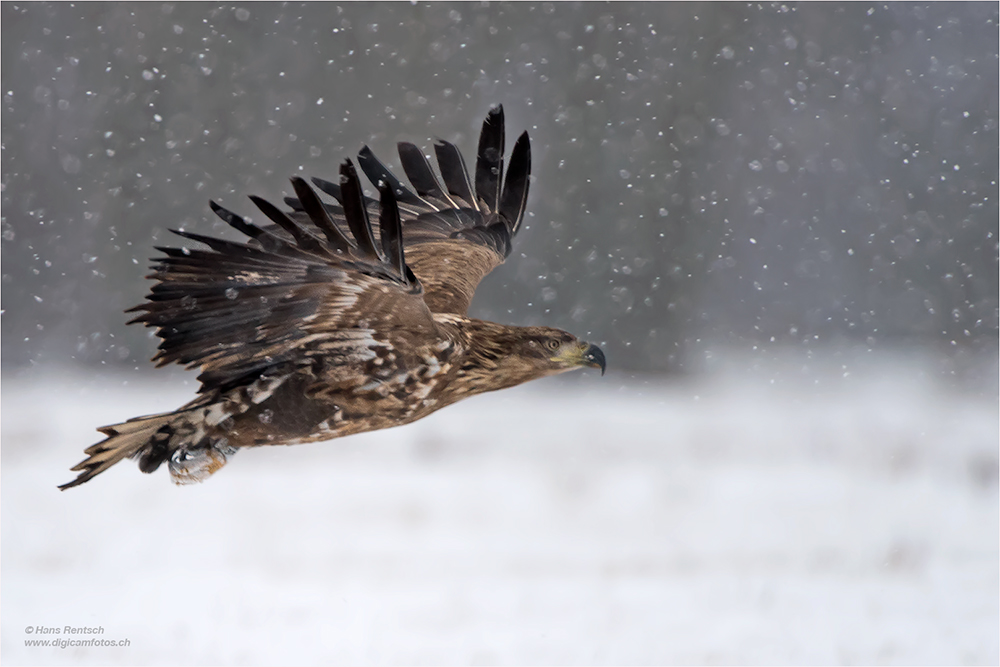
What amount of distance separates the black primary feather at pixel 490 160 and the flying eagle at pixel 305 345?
767mm

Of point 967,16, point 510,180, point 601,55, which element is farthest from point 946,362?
point 510,180

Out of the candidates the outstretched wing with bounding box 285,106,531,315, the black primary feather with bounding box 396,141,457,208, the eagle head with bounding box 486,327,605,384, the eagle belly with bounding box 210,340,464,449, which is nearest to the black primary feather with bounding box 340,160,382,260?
the eagle belly with bounding box 210,340,464,449

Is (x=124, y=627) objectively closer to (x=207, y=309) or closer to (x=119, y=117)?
(x=207, y=309)

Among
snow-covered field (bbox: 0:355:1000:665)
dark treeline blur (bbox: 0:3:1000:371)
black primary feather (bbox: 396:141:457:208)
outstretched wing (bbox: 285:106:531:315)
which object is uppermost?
dark treeline blur (bbox: 0:3:1000:371)

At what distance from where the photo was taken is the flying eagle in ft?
8.30

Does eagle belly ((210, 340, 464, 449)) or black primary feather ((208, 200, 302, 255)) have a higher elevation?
black primary feather ((208, 200, 302, 255))

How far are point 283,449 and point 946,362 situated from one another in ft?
22.7

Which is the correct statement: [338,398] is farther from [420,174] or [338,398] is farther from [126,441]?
[420,174]

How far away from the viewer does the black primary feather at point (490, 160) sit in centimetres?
334

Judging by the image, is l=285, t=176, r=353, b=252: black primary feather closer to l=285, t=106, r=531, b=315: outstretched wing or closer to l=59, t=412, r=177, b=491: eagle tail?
l=59, t=412, r=177, b=491: eagle tail

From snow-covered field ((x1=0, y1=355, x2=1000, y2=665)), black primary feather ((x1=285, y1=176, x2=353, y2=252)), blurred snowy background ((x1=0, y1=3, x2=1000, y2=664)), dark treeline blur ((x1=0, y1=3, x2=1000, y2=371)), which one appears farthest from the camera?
dark treeline blur ((x1=0, y1=3, x2=1000, y2=371))

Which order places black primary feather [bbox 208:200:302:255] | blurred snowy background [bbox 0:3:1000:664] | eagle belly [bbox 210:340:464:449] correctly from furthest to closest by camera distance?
blurred snowy background [bbox 0:3:1000:664], eagle belly [bbox 210:340:464:449], black primary feather [bbox 208:200:302:255]

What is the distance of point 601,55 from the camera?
385 inches

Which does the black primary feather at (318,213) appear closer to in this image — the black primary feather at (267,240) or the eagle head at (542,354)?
the black primary feather at (267,240)
